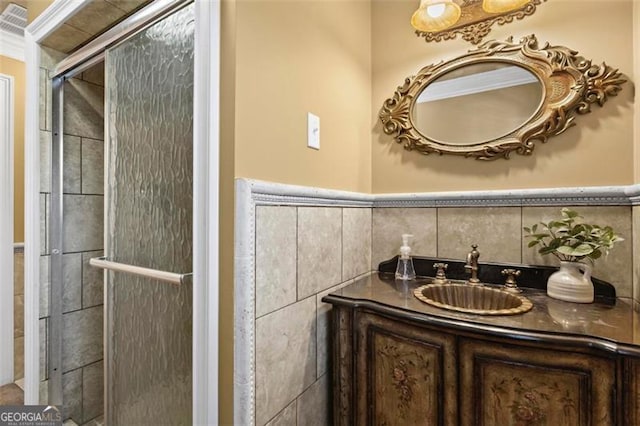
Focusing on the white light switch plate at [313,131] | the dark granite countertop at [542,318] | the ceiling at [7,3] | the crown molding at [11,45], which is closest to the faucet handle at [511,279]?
the dark granite countertop at [542,318]

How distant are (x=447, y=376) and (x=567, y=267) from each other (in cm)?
61

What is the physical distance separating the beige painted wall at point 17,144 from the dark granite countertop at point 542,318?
2.33 m

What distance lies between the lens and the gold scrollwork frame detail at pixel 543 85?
1130mm

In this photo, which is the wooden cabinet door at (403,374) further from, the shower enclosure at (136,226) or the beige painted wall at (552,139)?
the beige painted wall at (552,139)

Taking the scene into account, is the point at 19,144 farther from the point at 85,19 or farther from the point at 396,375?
the point at 396,375

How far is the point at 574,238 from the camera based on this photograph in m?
1.05

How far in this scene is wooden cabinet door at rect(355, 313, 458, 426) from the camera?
2.87 ft

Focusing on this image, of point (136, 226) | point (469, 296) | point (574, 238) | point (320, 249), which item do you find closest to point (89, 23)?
point (136, 226)

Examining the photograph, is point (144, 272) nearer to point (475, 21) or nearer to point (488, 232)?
point (488, 232)

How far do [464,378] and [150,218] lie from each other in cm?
115

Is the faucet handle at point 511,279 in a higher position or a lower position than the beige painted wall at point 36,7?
lower

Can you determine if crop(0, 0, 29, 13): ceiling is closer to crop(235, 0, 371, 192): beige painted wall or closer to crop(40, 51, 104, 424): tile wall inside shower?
crop(40, 51, 104, 424): tile wall inside shower

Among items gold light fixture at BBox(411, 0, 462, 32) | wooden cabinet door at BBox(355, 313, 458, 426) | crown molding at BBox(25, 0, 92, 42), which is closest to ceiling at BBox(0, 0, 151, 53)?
crown molding at BBox(25, 0, 92, 42)

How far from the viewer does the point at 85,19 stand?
1.23 m
